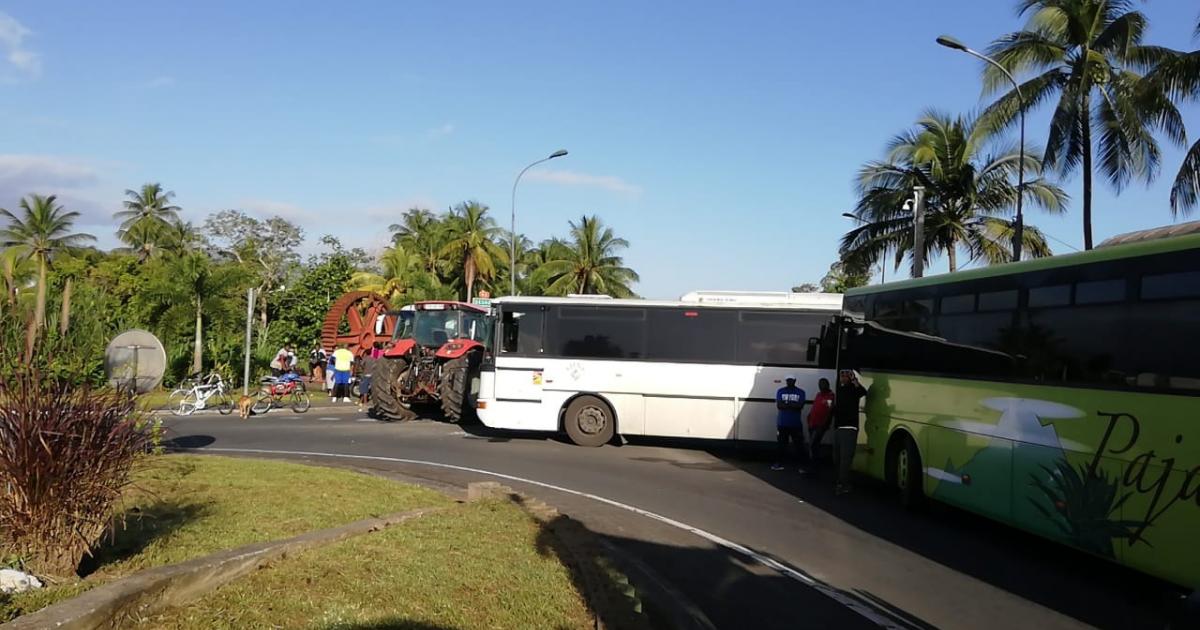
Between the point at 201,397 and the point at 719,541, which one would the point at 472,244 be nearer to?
the point at 201,397

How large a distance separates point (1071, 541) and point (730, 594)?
3.26 meters

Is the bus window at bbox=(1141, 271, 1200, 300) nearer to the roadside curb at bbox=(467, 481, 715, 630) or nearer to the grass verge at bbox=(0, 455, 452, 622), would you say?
the roadside curb at bbox=(467, 481, 715, 630)

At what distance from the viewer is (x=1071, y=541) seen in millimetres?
7969

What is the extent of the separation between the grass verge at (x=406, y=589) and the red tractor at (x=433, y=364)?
12.3 metres

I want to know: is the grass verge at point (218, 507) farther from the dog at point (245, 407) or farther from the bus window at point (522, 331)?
the dog at point (245, 407)

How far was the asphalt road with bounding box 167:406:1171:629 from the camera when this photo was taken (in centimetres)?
698

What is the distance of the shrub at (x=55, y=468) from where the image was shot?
18.4 ft

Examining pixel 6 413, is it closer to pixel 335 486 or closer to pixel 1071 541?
pixel 335 486

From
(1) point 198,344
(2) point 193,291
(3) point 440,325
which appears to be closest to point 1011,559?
(3) point 440,325

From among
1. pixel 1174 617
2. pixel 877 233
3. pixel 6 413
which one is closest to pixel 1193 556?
pixel 1174 617

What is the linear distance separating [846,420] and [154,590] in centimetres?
940

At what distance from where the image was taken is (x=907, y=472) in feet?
37.1

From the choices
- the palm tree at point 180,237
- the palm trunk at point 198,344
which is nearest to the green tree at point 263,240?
the palm tree at point 180,237

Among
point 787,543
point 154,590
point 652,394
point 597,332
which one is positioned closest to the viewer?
point 154,590
